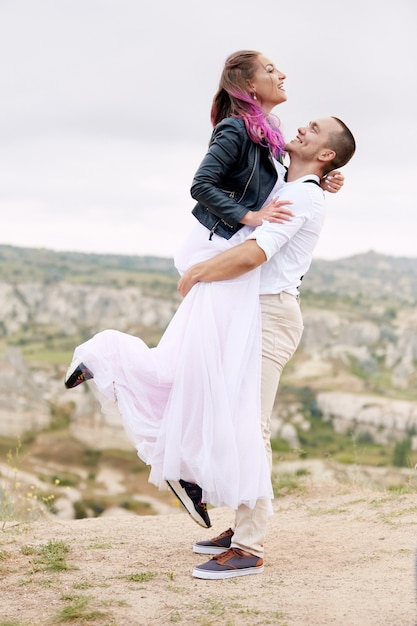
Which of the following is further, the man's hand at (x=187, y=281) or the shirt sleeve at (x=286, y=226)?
the man's hand at (x=187, y=281)

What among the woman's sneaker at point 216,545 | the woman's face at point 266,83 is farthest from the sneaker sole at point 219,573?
the woman's face at point 266,83

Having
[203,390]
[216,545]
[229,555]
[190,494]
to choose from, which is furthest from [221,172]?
[216,545]

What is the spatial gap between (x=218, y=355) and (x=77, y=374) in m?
0.78

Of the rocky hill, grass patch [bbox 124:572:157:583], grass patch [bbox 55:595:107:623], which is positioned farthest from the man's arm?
the rocky hill

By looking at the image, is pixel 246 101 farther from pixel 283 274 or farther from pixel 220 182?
pixel 283 274

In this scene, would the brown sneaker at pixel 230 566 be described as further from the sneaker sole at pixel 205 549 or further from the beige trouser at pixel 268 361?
the sneaker sole at pixel 205 549

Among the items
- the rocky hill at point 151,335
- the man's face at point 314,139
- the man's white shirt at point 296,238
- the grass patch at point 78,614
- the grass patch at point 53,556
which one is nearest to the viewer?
the grass patch at point 78,614

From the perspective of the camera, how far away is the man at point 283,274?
4.64m

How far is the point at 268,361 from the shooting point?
185 inches

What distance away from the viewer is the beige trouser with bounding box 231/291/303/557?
4.70 m

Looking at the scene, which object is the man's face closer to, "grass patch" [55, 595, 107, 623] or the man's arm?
the man's arm

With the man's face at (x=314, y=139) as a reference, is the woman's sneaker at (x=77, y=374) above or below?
below

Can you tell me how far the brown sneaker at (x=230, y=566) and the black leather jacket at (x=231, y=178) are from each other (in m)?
1.80

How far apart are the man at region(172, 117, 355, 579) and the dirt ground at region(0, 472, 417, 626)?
178 mm
